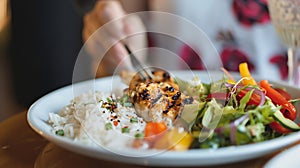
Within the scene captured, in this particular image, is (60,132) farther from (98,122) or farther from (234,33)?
(234,33)

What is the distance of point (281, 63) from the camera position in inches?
57.6

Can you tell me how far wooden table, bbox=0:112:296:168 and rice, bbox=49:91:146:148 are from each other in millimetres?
53

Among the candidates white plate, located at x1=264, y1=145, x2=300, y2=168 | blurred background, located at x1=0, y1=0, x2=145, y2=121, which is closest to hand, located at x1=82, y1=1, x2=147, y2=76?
white plate, located at x1=264, y1=145, x2=300, y2=168

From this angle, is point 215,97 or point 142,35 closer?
point 215,97

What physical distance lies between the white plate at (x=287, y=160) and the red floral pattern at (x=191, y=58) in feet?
2.90

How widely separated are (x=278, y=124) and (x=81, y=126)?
1.04ft

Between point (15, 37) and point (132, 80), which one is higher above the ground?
point (132, 80)

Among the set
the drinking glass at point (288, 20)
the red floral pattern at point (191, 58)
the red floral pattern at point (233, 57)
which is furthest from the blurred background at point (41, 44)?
the drinking glass at point (288, 20)

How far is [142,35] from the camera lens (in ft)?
4.47

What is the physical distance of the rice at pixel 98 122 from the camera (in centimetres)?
63

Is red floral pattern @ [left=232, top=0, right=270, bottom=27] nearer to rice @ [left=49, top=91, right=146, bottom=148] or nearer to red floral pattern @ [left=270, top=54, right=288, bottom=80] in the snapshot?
red floral pattern @ [left=270, top=54, right=288, bottom=80]

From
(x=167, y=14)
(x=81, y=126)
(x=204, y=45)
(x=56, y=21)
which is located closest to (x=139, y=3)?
(x=167, y=14)

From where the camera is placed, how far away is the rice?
0.63 m

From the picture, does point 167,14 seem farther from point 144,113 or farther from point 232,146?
point 232,146
